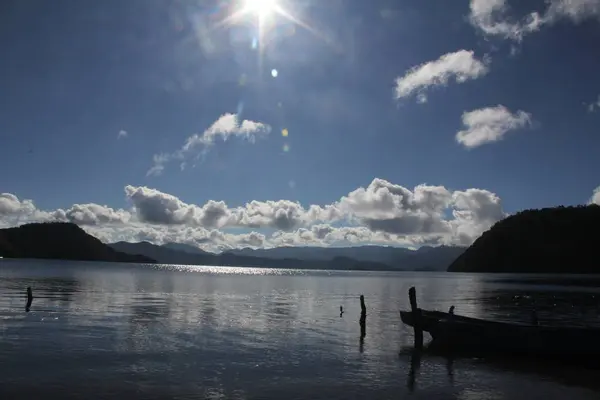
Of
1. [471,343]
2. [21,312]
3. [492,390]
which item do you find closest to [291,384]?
[492,390]

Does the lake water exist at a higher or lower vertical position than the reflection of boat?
lower

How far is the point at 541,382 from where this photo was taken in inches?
976

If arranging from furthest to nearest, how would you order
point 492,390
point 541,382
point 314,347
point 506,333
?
1. point 314,347
2. point 506,333
3. point 541,382
4. point 492,390

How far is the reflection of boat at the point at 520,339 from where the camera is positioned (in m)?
29.3

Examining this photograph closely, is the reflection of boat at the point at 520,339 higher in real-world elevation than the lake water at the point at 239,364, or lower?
higher

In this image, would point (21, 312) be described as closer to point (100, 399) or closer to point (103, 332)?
point (103, 332)

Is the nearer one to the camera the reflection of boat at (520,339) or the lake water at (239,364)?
the lake water at (239,364)

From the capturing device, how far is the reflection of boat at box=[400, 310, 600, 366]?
29.3m

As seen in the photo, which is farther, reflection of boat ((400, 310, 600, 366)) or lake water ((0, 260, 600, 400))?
reflection of boat ((400, 310, 600, 366))

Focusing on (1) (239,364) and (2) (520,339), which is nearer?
(1) (239,364)

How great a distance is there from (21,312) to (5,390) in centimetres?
3137

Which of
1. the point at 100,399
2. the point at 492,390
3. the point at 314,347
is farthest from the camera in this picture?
the point at 314,347

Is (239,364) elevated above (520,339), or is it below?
below

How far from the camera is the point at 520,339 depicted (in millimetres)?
30969
